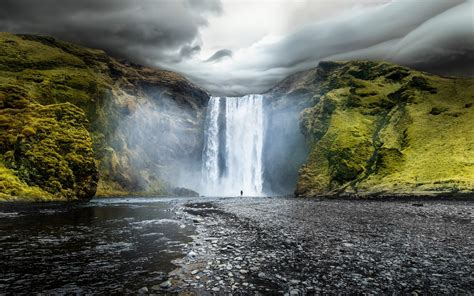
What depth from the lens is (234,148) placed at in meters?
163

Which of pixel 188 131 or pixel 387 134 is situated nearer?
pixel 387 134

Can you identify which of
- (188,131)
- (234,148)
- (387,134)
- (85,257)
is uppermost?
(188,131)

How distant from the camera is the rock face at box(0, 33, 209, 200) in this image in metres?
65.8

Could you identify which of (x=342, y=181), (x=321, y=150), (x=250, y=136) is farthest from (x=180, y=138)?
(x=342, y=181)

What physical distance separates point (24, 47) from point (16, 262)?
185747mm

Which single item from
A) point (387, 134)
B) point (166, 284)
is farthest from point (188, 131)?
point (166, 284)

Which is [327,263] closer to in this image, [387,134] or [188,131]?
[387,134]

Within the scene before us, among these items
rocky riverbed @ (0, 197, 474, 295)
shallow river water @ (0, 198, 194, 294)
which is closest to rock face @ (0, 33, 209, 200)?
shallow river water @ (0, 198, 194, 294)

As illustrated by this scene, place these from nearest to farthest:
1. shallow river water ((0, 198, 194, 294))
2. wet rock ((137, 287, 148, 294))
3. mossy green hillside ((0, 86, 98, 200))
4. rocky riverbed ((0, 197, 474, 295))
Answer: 1. wet rock ((137, 287, 148, 294))
2. rocky riverbed ((0, 197, 474, 295))
3. shallow river water ((0, 198, 194, 294))
4. mossy green hillside ((0, 86, 98, 200))

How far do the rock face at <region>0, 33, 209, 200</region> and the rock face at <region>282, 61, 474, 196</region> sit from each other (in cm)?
7041

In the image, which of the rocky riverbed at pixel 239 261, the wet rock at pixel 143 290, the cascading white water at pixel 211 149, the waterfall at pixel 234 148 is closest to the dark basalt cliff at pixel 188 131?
the waterfall at pixel 234 148

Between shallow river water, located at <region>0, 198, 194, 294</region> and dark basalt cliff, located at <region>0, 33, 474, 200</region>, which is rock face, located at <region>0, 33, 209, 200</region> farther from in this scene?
shallow river water, located at <region>0, 198, 194, 294</region>

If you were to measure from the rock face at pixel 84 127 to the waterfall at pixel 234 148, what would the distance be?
18334 millimetres

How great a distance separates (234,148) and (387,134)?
244 feet
